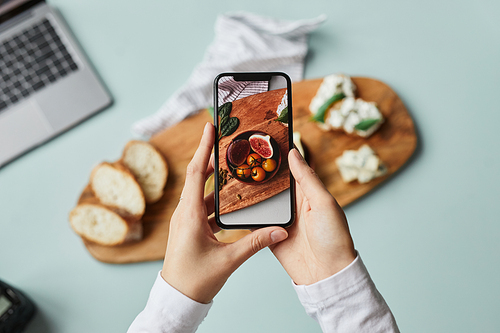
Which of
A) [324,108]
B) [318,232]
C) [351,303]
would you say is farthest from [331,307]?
[324,108]

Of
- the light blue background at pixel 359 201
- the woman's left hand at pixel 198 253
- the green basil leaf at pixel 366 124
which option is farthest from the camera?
the light blue background at pixel 359 201

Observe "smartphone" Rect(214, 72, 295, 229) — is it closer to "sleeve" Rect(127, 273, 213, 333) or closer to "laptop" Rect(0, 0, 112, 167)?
"sleeve" Rect(127, 273, 213, 333)

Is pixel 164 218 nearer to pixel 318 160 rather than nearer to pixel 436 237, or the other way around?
pixel 318 160

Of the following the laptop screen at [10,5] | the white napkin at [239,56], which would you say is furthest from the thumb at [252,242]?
the laptop screen at [10,5]

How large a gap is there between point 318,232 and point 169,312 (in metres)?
0.37

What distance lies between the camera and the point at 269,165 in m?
0.84

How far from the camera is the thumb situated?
0.76 m

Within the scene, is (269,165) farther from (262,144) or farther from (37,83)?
(37,83)

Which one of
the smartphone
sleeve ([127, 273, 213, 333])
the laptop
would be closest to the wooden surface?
the smartphone

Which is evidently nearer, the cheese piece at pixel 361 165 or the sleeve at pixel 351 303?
the sleeve at pixel 351 303

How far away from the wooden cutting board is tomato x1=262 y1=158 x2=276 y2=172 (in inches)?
16.2

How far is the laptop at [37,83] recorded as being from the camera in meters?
1.33

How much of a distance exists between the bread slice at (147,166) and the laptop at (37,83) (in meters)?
0.24

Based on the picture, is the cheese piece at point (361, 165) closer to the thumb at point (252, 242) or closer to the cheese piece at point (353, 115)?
the cheese piece at point (353, 115)
